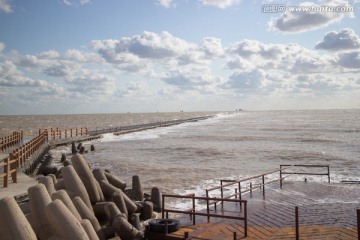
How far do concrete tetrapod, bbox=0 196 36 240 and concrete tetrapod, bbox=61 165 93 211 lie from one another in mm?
2598

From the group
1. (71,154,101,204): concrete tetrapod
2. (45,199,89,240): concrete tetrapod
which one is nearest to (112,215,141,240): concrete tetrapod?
(71,154,101,204): concrete tetrapod

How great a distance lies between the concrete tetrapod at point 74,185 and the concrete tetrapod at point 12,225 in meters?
2.60

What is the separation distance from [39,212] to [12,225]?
87 cm

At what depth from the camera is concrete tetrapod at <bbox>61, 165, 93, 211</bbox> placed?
9.98 m

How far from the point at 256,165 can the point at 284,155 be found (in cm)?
769

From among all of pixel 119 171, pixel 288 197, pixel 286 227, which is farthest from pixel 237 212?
pixel 119 171

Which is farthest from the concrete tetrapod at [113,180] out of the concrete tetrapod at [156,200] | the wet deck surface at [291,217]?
the wet deck surface at [291,217]

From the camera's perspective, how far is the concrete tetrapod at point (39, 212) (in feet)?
25.8

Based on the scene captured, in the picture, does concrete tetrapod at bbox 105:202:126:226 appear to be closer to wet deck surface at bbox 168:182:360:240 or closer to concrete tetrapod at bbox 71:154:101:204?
concrete tetrapod at bbox 71:154:101:204

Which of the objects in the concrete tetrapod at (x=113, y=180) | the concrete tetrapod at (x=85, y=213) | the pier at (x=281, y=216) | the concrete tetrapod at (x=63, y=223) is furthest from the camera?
the concrete tetrapod at (x=113, y=180)

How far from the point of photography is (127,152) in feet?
113

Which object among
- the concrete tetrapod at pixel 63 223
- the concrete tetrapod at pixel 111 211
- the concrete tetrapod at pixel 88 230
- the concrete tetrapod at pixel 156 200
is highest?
the concrete tetrapod at pixel 63 223

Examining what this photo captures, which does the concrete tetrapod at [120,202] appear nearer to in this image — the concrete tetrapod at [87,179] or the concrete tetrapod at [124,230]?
the concrete tetrapod at [87,179]

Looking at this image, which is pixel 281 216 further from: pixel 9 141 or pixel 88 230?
pixel 9 141
